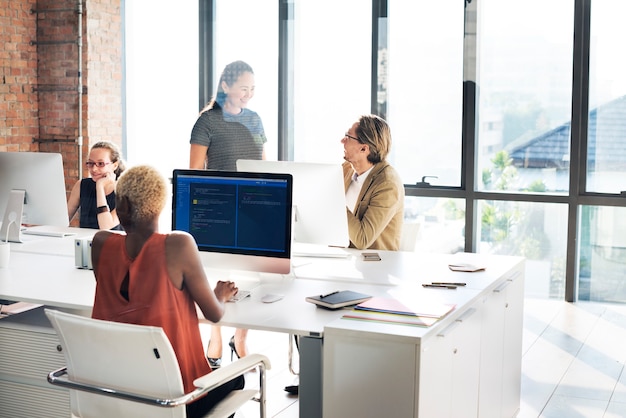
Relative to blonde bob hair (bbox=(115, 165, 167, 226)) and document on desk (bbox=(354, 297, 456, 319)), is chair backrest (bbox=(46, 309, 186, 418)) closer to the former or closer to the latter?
blonde bob hair (bbox=(115, 165, 167, 226))

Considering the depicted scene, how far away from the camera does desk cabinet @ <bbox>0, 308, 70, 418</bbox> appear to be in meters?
3.22

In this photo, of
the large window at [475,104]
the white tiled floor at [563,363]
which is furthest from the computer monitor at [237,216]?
the large window at [475,104]

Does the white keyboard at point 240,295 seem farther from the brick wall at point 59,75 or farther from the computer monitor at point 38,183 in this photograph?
the brick wall at point 59,75

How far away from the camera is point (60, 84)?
7414 mm

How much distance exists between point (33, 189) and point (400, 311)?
232 cm

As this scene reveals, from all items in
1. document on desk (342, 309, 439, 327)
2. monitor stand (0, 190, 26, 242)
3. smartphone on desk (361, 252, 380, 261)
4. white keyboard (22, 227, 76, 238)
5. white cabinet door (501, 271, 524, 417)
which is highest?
monitor stand (0, 190, 26, 242)

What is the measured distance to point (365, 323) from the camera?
9.28 feet

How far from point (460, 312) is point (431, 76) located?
3.90 m

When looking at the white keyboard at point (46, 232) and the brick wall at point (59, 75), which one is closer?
the white keyboard at point (46, 232)

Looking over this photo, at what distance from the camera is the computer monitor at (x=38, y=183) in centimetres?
440

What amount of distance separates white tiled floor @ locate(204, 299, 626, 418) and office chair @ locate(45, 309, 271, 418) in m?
0.77

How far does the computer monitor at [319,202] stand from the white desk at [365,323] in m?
0.15

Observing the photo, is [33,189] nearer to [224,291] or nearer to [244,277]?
[244,277]

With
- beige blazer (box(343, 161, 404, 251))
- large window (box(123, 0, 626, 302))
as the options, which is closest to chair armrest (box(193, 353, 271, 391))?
beige blazer (box(343, 161, 404, 251))
